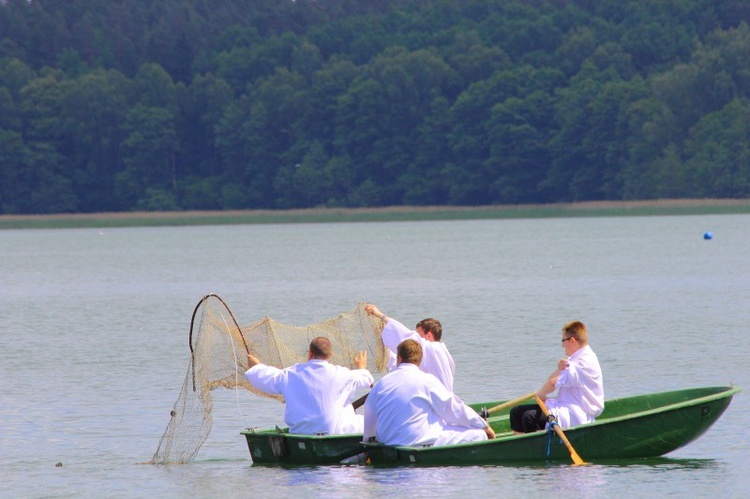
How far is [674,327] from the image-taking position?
112ft

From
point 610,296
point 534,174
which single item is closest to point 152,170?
point 534,174

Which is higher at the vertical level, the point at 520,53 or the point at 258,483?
the point at 520,53

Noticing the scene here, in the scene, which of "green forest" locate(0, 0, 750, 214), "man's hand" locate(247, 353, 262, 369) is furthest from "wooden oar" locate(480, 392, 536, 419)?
"green forest" locate(0, 0, 750, 214)

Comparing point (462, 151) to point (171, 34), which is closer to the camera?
point (462, 151)

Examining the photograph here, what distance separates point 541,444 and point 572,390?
621 millimetres

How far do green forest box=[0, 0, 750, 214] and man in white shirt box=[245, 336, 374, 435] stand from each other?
4184 inches

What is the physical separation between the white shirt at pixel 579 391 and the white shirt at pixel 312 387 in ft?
6.33

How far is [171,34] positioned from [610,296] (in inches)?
5414

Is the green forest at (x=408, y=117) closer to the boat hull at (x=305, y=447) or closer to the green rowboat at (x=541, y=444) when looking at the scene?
the green rowboat at (x=541, y=444)

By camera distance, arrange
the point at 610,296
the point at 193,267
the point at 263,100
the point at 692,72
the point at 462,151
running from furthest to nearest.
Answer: the point at 263,100 < the point at 462,151 < the point at 692,72 < the point at 193,267 < the point at 610,296

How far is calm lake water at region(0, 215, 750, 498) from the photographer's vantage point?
674 inches

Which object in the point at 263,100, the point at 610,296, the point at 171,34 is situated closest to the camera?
the point at 610,296

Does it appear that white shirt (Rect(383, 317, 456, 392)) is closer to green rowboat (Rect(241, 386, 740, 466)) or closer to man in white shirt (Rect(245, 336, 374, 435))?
man in white shirt (Rect(245, 336, 374, 435))

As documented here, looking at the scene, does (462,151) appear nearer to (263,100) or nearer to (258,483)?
(263,100)
